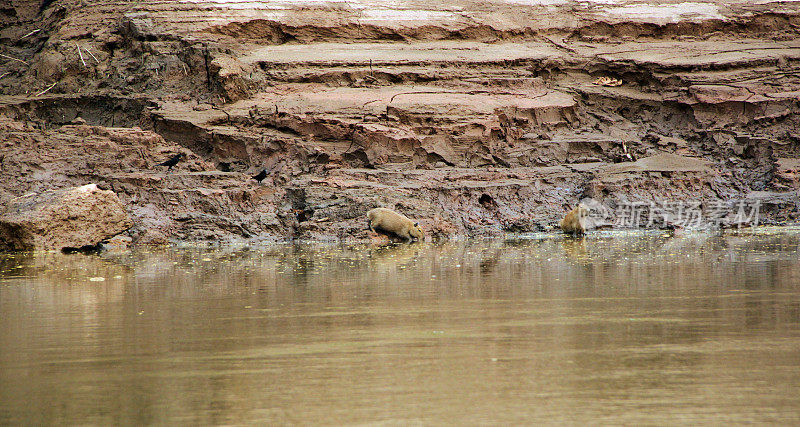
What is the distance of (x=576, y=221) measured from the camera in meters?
14.5

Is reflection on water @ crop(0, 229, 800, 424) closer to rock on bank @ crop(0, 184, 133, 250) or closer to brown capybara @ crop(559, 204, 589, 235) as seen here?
rock on bank @ crop(0, 184, 133, 250)

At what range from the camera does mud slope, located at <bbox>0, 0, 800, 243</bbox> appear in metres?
15.7

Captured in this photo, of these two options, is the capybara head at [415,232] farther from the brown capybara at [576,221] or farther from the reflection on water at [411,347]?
the reflection on water at [411,347]

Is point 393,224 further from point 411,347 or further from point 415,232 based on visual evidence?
point 411,347

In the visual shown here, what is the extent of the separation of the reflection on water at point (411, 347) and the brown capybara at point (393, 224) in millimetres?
5834

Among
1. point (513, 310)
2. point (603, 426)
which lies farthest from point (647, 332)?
point (603, 426)

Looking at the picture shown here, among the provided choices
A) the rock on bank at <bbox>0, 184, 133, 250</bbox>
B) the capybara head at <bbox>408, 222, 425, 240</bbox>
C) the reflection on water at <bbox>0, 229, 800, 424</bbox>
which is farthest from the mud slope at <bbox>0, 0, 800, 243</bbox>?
the reflection on water at <bbox>0, 229, 800, 424</bbox>

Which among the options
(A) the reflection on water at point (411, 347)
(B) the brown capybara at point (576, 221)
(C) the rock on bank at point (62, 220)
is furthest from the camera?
(B) the brown capybara at point (576, 221)

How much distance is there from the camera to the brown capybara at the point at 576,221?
14445 millimetres

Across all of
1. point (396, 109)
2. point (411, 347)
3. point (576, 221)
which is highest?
point (396, 109)

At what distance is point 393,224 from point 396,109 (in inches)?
160

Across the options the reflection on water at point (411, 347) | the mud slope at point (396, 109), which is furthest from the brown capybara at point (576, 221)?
the reflection on water at point (411, 347)

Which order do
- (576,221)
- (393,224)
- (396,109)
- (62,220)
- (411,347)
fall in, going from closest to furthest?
(411,347) → (62,220) → (393,224) → (576,221) → (396,109)

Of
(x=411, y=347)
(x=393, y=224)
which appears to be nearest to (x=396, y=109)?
(x=393, y=224)
